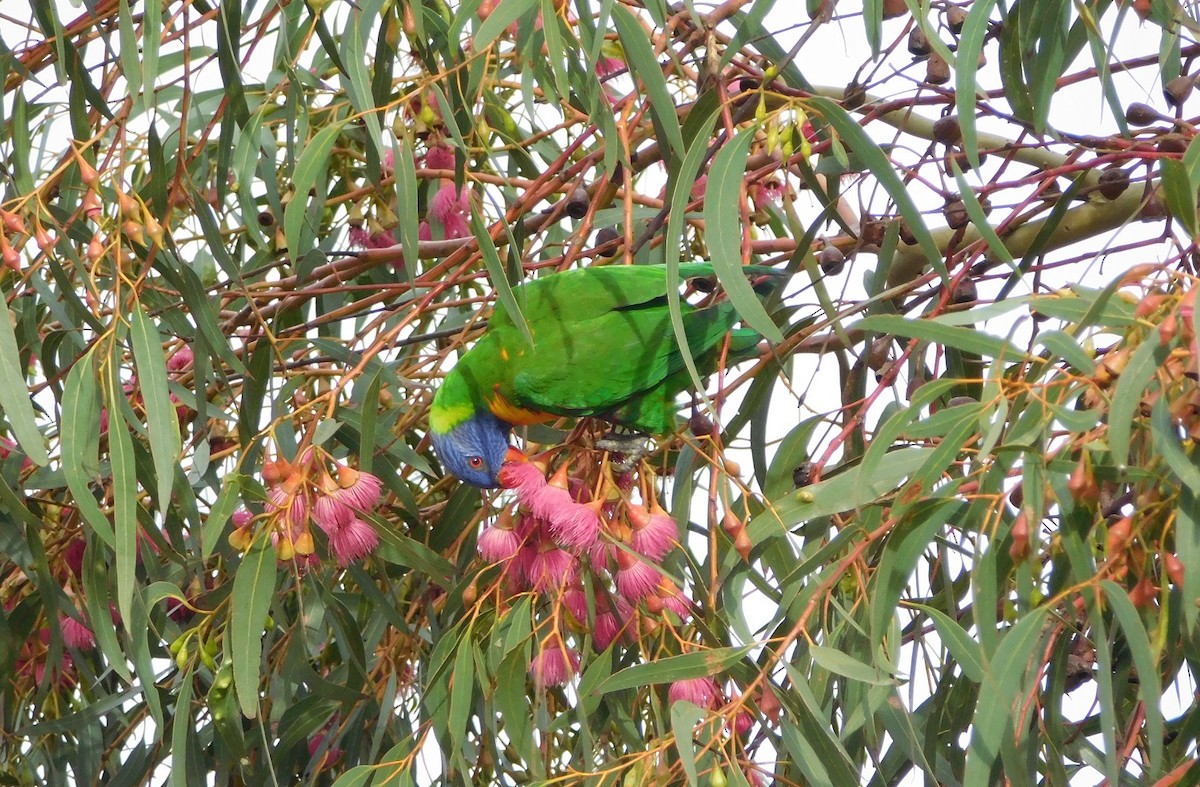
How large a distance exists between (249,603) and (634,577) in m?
0.45

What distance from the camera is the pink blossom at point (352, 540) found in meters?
1.54

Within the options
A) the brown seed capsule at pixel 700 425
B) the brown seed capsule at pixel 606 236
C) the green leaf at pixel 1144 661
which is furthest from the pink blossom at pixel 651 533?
the brown seed capsule at pixel 606 236

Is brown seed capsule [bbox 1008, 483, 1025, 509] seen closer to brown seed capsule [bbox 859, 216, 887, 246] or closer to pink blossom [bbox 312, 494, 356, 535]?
brown seed capsule [bbox 859, 216, 887, 246]

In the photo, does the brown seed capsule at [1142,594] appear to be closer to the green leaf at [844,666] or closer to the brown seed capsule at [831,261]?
the green leaf at [844,666]

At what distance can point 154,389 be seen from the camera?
1469mm

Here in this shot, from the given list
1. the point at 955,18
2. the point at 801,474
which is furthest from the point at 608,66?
the point at 801,474

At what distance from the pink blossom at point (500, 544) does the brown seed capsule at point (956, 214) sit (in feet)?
2.44

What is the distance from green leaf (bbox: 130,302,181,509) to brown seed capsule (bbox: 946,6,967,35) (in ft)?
3.83

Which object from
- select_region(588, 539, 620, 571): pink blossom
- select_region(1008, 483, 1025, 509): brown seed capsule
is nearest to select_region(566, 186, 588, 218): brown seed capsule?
select_region(588, 539, 620, 571): pink blossom

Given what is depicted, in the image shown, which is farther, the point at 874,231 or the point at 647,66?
the point at 874,231

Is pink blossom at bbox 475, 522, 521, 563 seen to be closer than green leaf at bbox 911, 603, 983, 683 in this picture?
No

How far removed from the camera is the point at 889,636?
137 cm

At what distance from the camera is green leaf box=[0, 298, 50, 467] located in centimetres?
131

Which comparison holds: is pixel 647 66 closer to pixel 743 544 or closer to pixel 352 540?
pixel 743 544
